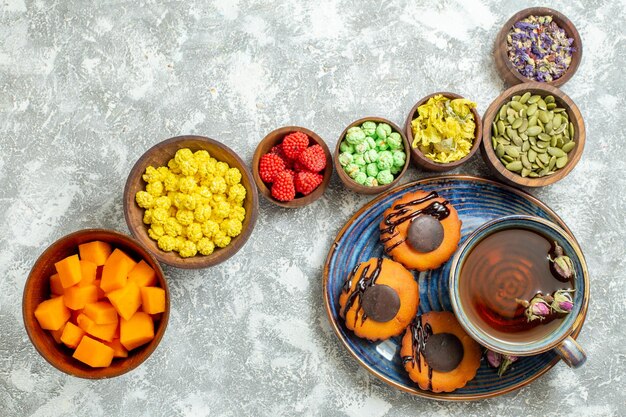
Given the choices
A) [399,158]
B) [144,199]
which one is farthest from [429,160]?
[144,199]

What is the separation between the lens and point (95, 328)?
162cm

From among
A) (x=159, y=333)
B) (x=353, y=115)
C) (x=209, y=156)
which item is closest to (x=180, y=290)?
(x=159, y=333)

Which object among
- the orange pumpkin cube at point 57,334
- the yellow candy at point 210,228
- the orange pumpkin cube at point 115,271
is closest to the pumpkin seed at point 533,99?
the yellow candy at point 210,228

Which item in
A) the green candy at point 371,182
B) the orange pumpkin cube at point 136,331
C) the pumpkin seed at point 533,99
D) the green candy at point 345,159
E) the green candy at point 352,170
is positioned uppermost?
the pumpkin seed at point 533,99

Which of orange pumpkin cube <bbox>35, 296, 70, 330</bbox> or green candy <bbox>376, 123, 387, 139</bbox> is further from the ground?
green candy <bbox>376, 123, 387, 139</bbox>

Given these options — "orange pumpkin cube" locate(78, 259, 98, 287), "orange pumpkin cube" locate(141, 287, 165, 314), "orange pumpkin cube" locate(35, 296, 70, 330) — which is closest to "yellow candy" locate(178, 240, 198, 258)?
"orange pumpkin cube" locate(141, 287, 165, 314)

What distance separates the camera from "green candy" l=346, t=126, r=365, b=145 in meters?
1.73

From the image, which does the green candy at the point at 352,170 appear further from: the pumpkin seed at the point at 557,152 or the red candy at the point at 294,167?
the pumpkin seed at the point at 557,152

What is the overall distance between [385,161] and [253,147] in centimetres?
41

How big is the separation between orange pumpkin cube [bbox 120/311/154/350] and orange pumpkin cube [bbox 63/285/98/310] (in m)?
0.10

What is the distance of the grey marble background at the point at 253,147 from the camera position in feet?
6.10

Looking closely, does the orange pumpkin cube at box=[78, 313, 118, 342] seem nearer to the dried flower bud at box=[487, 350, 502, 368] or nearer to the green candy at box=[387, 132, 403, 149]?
the green candy at box=[387, 132, 403, 149]

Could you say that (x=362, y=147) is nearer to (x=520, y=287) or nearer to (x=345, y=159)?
(x=345, y=159)

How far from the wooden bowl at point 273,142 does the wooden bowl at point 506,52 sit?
0.58 metres
